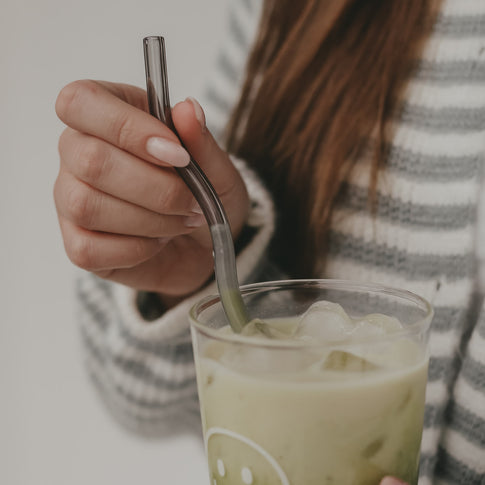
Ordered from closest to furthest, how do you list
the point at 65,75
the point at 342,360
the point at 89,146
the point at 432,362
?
1. the point at 342,360
2. the point at 89,146
3. the point at 432,362
4. the point at 65,75

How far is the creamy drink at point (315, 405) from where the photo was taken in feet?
0.91

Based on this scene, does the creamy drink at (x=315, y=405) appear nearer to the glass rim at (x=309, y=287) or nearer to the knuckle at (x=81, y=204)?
the glass rim at (x=309, y=287)

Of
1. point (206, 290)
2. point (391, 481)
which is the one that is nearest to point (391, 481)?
point (391, 481)

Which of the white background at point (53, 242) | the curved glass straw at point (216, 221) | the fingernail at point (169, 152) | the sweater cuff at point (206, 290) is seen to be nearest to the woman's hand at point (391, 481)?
the curved glass straw at point (216, 221)

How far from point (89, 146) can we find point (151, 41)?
0.11 m

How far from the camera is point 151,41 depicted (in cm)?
36

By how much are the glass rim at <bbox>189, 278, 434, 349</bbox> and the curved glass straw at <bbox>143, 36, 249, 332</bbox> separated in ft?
0.03

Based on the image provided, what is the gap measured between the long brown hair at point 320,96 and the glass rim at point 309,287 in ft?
0.92

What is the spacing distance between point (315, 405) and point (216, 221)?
133mm

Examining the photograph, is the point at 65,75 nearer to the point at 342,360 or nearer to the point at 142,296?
the point at 142,296

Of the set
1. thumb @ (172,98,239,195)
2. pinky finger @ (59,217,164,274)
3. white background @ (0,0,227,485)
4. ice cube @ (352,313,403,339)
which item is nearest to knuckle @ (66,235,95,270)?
pinky finger @ (59,217,164,274)

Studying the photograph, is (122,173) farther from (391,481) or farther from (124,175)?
(391,481)

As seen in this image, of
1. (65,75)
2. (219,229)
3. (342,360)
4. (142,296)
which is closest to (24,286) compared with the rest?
(65,75)

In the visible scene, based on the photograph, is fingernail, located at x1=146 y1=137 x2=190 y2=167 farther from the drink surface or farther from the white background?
the white background
